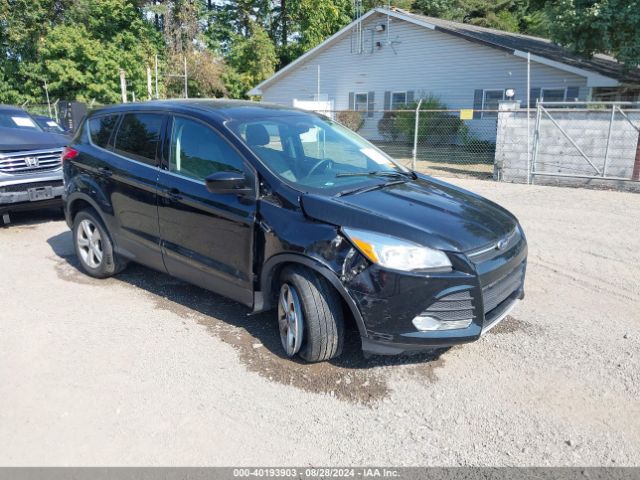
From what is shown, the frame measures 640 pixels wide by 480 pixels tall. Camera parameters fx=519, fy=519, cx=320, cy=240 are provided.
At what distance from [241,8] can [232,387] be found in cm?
4151

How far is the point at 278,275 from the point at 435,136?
1742 cm

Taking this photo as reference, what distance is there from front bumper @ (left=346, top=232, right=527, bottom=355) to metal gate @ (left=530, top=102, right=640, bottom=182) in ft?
29.9

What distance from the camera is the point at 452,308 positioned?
3.19m

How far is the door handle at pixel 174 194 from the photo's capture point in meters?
4.16

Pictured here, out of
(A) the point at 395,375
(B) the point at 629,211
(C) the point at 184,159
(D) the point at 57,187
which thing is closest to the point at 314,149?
(C) the point at 184,159

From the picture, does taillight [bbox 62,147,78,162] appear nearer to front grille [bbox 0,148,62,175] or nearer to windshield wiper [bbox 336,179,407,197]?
front grille [bbox 0,148,62,175]

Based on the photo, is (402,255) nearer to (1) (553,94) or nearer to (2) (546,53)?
(1) (553,94)

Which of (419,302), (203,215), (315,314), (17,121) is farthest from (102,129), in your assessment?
(17,121)

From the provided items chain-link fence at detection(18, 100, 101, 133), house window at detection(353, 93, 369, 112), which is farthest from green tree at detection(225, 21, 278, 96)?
house window at detection(353, 93, 369, 112)

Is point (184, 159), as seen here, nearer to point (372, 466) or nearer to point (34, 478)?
point (34, 478)

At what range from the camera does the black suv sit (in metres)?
3.17

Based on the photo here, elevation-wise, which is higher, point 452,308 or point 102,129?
point 102,129

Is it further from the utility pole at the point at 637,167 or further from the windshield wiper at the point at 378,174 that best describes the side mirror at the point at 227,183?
the utility pole at the point at 637,167

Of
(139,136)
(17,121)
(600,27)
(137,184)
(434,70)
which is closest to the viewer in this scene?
(137,184)
